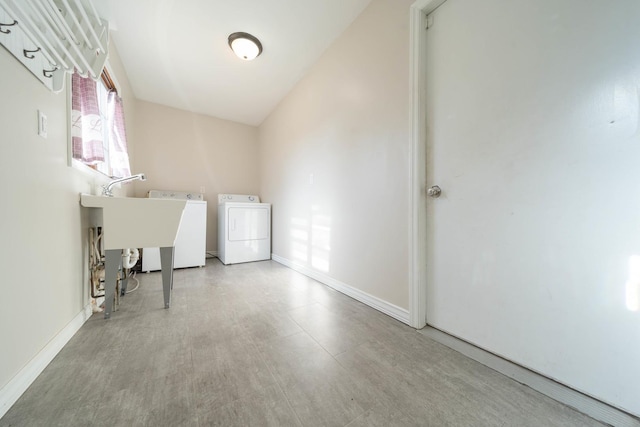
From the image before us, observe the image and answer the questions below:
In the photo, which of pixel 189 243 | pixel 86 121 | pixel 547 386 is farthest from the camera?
pixel 189 243

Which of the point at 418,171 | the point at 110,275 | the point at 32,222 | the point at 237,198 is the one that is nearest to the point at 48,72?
the point at 32,222

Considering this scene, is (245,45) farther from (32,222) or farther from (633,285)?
(633,285)

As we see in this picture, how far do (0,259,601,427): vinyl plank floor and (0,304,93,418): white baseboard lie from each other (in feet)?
0.09

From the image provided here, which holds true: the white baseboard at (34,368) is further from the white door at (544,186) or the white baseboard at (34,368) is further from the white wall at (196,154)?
the white wall at (196,154)

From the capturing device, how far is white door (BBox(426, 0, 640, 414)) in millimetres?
797

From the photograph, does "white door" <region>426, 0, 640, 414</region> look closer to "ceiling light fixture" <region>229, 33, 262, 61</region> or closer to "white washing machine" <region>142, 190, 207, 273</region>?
"ceiling light fixture" <region>229, 33, 262, 61</region>

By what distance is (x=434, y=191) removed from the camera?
4.32ft

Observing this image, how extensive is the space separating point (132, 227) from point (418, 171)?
1.95m

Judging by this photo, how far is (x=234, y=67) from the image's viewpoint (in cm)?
248

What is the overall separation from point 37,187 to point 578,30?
2.39m

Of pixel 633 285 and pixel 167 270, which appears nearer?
pixel 633 285

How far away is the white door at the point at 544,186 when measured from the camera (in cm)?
80

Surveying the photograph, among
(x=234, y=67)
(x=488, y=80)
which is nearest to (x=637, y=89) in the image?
(x=488, y=80)

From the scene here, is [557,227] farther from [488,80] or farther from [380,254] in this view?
[380,254]
